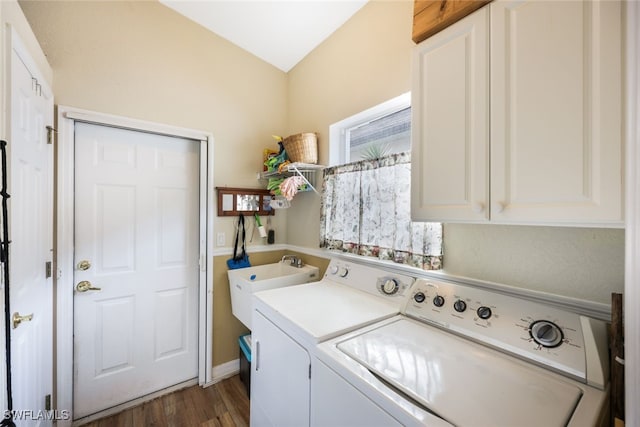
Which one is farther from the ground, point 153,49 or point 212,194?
point 153,49

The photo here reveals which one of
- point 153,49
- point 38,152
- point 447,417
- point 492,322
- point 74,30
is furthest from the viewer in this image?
point 153,49

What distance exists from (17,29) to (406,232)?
79.0 inches

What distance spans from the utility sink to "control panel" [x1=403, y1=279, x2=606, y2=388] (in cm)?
95

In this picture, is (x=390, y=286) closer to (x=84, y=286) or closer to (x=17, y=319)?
(x=17, y=319)

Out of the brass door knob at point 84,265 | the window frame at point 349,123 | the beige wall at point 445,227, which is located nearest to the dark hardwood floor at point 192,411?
the brass door knob at point 84,265

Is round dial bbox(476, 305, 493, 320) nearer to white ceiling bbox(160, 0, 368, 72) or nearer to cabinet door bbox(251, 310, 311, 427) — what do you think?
cabinet door bbox(251, 310, 311, 427)

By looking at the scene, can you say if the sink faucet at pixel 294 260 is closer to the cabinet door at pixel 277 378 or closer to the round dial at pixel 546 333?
the cabinet door at pixel 277 378

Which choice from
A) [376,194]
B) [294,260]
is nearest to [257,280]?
[294,260]

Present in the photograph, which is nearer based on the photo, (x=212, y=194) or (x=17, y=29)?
(x=17, y=29)

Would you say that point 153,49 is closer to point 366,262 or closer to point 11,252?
point 11,252

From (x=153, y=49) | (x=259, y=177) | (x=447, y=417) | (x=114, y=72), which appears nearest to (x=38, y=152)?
(x=114, y=72)

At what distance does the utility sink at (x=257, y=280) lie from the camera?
186 centimetres

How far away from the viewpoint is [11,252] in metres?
1.07

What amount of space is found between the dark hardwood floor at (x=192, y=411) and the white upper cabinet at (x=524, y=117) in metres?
1.91
